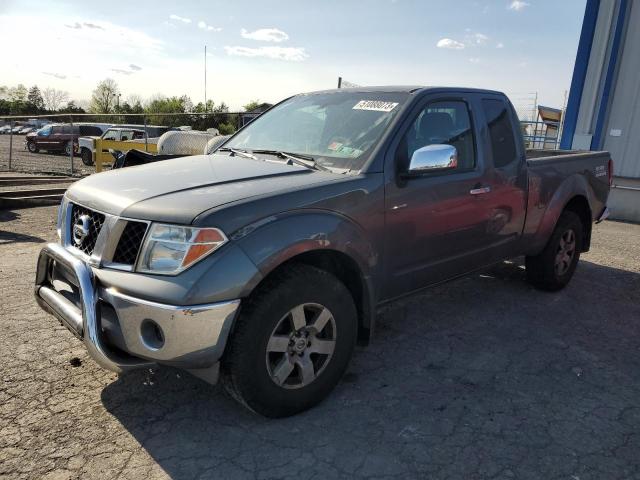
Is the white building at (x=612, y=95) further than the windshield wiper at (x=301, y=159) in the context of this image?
Yes

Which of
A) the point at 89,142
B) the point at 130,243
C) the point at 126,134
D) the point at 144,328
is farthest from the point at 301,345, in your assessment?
the point at 126,134

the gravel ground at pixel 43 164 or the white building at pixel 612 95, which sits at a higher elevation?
the white building at pixel 612 95

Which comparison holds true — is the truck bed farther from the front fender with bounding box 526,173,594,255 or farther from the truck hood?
the truck hood

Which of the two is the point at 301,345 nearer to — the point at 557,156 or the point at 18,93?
the point at 557,156

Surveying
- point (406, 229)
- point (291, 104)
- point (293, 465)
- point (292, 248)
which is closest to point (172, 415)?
point (293, 465)

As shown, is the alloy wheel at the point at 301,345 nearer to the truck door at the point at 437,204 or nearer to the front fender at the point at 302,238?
the front fender at the point at 302,238

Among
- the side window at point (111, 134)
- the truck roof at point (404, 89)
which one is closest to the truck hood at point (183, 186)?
the truck roof at point (404, 89)

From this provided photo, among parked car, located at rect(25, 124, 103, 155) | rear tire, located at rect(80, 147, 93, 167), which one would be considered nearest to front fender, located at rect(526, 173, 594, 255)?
rear tire, located at rect(80, 147, 93, 167)

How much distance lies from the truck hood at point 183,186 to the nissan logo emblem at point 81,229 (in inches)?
3.3

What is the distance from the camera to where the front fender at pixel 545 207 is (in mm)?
4410

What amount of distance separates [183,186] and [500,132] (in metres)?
2.68

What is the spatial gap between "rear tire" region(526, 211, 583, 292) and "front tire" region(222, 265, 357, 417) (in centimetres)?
275

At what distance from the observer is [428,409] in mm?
2914

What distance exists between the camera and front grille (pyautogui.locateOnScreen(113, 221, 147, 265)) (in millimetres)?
2447
